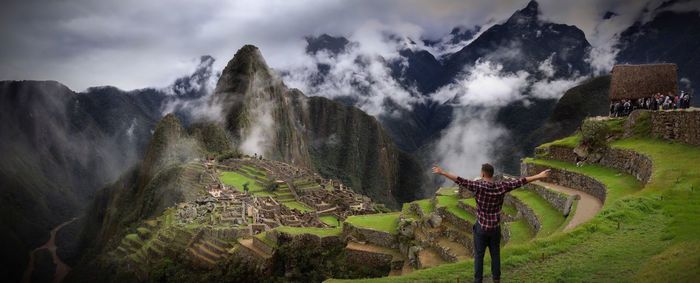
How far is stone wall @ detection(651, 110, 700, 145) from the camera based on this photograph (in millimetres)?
15898

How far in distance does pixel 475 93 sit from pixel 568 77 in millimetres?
35037

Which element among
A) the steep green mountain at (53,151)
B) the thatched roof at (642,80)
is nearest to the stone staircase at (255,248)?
the thatched roof at (642,80)

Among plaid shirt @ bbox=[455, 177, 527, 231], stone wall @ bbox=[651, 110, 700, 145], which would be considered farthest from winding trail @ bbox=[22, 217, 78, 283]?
plaid shirt @ bbox=[455, 177, 527, 231]

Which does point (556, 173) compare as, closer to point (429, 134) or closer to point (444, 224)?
point (444, 224)

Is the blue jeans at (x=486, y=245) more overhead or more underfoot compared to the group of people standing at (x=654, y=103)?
more underfoot

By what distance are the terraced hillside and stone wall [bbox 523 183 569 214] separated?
1.8 inches

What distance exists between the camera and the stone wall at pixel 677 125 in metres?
15.9

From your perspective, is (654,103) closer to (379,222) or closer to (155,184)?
(379,222)

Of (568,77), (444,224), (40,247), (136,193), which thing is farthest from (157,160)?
(568,77)

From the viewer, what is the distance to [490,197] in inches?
295

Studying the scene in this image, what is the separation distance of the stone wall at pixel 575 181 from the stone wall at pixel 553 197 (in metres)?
1.14

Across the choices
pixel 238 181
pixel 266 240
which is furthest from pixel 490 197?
pixel 238 181

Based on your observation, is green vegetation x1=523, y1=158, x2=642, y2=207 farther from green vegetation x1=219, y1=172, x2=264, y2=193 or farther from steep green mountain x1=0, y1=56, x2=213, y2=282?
steep green mountain x1=0, y1=56, x2=213, y2=282

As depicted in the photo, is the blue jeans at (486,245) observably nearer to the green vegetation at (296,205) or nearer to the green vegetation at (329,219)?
the green vegetation at (329,219)
